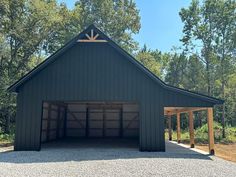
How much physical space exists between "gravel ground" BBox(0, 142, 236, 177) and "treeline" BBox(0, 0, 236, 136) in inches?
550

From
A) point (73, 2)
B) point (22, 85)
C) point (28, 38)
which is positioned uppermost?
point (73, 2)

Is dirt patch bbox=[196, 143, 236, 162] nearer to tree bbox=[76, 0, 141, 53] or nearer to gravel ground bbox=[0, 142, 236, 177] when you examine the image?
gravel ground bbox=[0, 142, 236, 177]

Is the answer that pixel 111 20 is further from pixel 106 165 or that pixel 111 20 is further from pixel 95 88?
pixel 106 165

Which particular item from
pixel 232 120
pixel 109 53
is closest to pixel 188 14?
pixel 232 120

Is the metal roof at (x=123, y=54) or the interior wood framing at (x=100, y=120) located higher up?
the metal roof at (x=123, y=54)

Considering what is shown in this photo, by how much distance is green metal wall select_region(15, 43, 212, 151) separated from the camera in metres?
12.7

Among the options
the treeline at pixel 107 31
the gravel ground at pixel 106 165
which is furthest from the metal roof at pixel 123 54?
the treeline at pixel 107 31

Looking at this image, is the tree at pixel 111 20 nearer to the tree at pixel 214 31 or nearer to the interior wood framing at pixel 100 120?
the tree at pixel 214 31

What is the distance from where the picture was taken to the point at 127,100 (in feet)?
42.5

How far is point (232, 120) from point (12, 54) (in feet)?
93.1

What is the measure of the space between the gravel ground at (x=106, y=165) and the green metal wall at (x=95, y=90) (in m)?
1.52

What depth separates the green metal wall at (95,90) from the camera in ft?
41.6

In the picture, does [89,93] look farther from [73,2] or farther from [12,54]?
[73,2]

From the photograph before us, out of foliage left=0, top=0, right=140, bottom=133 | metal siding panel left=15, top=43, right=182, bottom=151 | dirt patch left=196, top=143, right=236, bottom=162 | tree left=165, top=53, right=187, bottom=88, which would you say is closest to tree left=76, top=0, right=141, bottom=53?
foliage left=0, top=0, right=140, bottom=133
